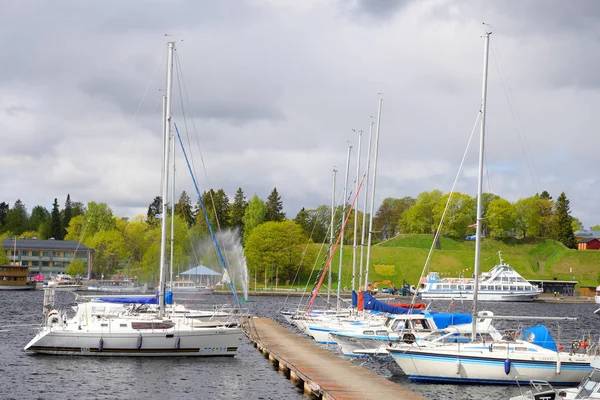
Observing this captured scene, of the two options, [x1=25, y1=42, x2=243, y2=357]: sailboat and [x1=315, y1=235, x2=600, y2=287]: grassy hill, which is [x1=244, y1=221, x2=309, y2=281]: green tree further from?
[x1=25, y1=42, x2=243, y2=357]: sailboat

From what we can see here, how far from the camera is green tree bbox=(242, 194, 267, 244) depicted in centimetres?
18975

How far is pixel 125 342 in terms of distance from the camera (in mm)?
47188

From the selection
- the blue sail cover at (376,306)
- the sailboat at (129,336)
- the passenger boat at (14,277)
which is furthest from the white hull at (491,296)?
the sailboat at (129,336)

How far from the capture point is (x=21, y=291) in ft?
472

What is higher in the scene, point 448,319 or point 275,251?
point 275,251

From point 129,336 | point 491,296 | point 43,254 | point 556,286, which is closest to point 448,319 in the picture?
point 129,336

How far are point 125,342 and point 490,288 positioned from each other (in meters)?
120

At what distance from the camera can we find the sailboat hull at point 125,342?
155 feet

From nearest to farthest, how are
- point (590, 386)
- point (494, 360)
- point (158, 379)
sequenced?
point (590, 386)
point (494, 360)
point (158, 379)

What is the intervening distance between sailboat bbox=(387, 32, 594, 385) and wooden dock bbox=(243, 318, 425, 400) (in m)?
2.70

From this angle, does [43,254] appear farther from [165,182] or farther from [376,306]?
[165,182]

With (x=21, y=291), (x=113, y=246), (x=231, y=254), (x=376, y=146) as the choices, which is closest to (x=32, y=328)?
(x=376, y=146)

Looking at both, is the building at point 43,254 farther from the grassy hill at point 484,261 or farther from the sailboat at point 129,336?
the sailboat at point 129,336

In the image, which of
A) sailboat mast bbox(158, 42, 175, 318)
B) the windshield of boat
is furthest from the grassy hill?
the windshield of boat
